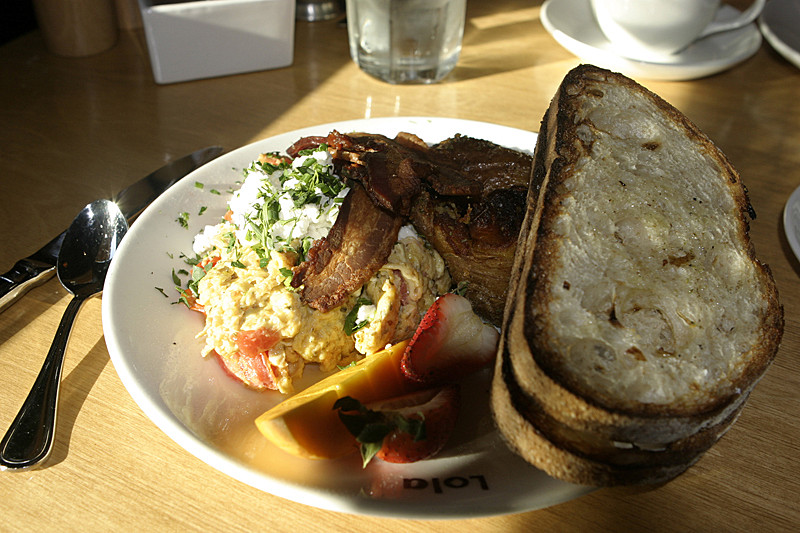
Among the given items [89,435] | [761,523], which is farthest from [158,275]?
[761,523]

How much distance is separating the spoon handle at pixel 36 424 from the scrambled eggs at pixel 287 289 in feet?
1.19

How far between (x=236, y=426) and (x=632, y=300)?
93 cm

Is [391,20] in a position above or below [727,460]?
above

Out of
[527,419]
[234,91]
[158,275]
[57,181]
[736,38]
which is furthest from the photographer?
[736,38]

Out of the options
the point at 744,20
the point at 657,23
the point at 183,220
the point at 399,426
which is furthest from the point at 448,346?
the point at 744,20

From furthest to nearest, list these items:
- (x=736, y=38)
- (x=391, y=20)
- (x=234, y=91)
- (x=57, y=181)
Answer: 1. (x=736, y=38)
2. (x=234, y=91)
3. (x=391, y=20)
4. (x=57, y=181)

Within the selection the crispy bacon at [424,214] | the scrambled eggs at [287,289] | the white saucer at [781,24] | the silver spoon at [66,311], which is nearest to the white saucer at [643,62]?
the white saucer at [781,24]

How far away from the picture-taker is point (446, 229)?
171 cm

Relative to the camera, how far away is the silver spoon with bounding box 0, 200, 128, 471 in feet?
4.33

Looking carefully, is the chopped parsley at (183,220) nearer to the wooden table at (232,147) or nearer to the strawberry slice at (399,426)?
the wooden table at (232,147)

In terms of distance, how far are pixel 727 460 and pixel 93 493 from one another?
1466mm

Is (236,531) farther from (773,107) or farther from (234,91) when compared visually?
(773,107)

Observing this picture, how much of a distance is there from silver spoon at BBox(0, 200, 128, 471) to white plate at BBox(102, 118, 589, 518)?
0.69ft

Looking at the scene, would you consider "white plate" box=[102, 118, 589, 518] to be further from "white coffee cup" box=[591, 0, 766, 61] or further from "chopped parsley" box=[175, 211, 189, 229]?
"white coffee cup" box=[591, 0, 766, 61]
